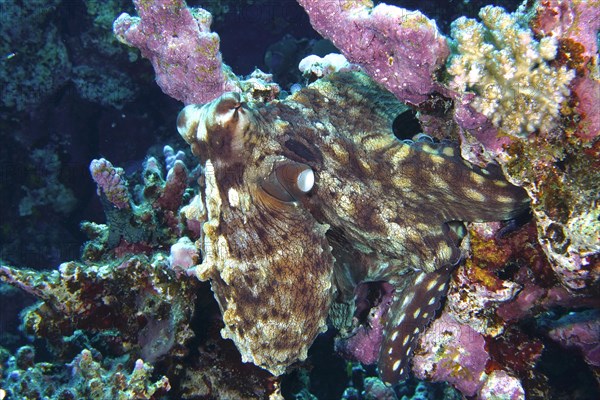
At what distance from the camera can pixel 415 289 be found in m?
3.24

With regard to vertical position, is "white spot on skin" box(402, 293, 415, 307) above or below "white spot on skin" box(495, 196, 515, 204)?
below

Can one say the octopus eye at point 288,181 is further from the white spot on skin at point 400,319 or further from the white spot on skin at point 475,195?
the white spot on skin at point 400,319

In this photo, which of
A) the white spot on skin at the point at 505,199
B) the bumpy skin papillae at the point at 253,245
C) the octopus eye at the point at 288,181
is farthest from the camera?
the white spot on skin at the point at 505,199

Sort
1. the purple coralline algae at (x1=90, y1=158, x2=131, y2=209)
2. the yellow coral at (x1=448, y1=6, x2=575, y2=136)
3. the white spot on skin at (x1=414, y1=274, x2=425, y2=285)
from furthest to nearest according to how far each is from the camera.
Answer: the purple coralline algae at (x1=90, y1=158, x2=131, y2=209), the white spot on skin at (x1=414, y1=274, x2=425, y2=285), the yellow coral at (x1=448, y1=6, x2=575, y2=136)

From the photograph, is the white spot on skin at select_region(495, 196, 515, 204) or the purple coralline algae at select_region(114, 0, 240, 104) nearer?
the white spot on skin at select_region(495, 196, 515, 204)

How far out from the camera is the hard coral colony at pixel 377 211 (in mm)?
2225

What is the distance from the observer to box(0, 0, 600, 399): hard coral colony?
2225mm

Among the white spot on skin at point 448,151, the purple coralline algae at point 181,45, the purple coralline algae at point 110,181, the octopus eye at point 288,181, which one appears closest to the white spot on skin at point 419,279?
the white spot on skin at point 448,151

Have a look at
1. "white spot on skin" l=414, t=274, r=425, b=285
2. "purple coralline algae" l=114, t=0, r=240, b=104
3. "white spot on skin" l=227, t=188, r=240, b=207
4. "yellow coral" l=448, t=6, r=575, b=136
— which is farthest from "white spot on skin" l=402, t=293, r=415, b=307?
"purple coralline algae" l=114, t=0, r=240, b=104

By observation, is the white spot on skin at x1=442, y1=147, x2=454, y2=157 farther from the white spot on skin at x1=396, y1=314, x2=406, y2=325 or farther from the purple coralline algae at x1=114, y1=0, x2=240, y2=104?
the purple coralline algae at x1=114, y1=0, x2=240, y2=104

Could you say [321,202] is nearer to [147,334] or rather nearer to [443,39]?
[443,39]

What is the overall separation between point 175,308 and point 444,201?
8.14ft

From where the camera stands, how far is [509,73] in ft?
7.03

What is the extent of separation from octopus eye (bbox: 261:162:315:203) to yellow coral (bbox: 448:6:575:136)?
982 mm
